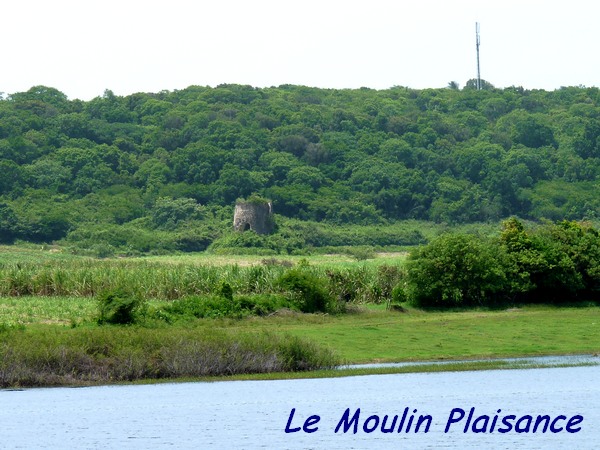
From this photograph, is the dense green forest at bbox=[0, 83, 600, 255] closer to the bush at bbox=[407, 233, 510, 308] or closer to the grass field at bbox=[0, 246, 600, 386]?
the grass field at bbox=[0, 246, 600, 386]

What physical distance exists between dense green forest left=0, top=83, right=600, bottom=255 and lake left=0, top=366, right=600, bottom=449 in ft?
225

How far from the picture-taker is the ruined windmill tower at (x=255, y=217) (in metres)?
110

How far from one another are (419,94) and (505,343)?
14353 cm

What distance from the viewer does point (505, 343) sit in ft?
152

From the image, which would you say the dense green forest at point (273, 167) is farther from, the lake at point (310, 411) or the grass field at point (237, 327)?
the lake at point (310, 411)

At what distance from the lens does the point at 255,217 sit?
110438 mm

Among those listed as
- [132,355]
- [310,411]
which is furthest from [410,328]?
[310,411]

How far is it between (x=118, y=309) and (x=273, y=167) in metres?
95.5

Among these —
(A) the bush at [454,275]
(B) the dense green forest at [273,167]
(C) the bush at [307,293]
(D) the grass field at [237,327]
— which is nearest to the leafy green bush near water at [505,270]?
(A) the bush at [454,275]

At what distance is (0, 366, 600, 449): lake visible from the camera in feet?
91.2

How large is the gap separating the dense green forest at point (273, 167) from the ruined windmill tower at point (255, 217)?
5.90 feet

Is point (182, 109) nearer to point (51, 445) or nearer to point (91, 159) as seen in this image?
point (91, 159)

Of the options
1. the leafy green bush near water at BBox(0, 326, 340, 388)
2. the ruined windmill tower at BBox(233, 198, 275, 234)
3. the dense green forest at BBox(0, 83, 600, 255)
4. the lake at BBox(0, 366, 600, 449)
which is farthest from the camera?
the dense green forest at BBox(0, 83, 600, 255)

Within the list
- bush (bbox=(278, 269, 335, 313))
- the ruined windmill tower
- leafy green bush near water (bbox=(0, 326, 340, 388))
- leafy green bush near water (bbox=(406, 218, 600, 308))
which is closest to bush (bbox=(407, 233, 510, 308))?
leafy green bush near water (bbox=(406, 218, 600, 308))
